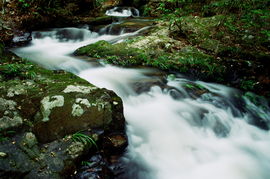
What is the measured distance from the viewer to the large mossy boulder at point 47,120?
2227 mm

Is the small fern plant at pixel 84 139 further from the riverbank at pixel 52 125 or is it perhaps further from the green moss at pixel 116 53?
the green moss at pixel 116 53

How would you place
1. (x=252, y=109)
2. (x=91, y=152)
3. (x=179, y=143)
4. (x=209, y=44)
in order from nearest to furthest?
(x=91, y=152), (x=179, y=143), (x=252, y=109), (x=209, y=44)

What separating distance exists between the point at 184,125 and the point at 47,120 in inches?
107

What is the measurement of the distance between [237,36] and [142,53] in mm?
4215

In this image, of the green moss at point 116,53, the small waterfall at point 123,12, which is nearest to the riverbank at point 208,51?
the green moss at point 116,53

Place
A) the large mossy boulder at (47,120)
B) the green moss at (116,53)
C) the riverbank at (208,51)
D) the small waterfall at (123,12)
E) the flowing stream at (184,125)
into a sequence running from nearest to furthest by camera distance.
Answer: the large mossy boulder at (47,120) → the flowing stream at (184,125) → the riverbank at (208,51) → the green moss at (116,53) → the small waterfall at (123,12)

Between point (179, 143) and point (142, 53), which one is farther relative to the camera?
point (142, 53)

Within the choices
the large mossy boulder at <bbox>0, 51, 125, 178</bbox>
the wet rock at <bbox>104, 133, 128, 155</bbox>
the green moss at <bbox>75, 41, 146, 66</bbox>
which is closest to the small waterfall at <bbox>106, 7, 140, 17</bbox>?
the green moss at <bbox>75, 41, 146, 66</bbox>

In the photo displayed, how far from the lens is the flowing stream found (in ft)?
10.3

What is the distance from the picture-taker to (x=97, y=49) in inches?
276

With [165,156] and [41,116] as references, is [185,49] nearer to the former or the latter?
[165,156]

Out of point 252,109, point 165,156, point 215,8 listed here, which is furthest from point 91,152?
point 215,8

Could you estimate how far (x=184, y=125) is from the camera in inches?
158

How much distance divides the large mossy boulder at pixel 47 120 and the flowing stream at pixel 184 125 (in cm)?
73
